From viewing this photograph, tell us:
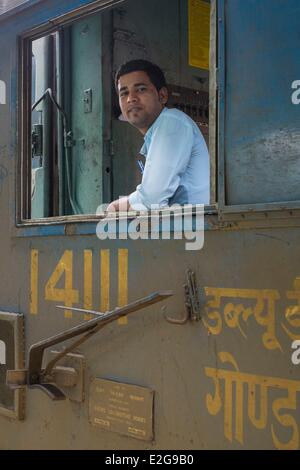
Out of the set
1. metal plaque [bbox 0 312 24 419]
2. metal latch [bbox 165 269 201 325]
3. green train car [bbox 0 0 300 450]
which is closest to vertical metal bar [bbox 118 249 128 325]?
green train car [bbox 0 0 300 450]

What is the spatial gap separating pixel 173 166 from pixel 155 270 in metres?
0.48

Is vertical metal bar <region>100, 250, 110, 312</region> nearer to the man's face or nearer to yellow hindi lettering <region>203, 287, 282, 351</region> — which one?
yellow hindi lettering <region>203, 287, 282, 351</region>

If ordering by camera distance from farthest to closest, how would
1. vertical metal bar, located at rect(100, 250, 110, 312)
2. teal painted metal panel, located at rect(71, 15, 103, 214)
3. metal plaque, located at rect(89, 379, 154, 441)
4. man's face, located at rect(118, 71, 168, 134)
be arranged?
teal painted metal panel, located at rect(71, 15, 103, 214) → man's face, located at rect(118, 71, 168, 134) → vertical metal bar, located at rect(100, 250, 110, 312) → metal plaque, located at rect(89, 379, 154, 441)

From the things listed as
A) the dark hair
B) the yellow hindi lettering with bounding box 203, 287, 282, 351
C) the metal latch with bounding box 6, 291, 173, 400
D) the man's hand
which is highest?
the dark hair

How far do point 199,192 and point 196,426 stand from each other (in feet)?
2.76

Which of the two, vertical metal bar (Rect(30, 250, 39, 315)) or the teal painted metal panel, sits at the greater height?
the teal painted metal panel

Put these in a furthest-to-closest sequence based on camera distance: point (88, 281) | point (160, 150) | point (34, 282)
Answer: point (34, 282) < point (160, 150) < point (88, 281)

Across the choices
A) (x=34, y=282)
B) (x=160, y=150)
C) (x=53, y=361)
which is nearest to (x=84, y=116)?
(x=160, y=150)

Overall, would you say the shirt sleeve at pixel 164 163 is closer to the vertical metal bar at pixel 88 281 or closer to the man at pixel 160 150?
the man at pixel 160 150

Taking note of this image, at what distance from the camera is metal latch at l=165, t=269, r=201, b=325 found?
5.77ft

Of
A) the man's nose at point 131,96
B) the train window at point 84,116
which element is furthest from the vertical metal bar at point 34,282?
the man's nose at point 131,96

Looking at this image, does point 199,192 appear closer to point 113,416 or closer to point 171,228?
point 171,228

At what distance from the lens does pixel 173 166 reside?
221 centimetres

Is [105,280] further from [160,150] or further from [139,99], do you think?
[139,99]
